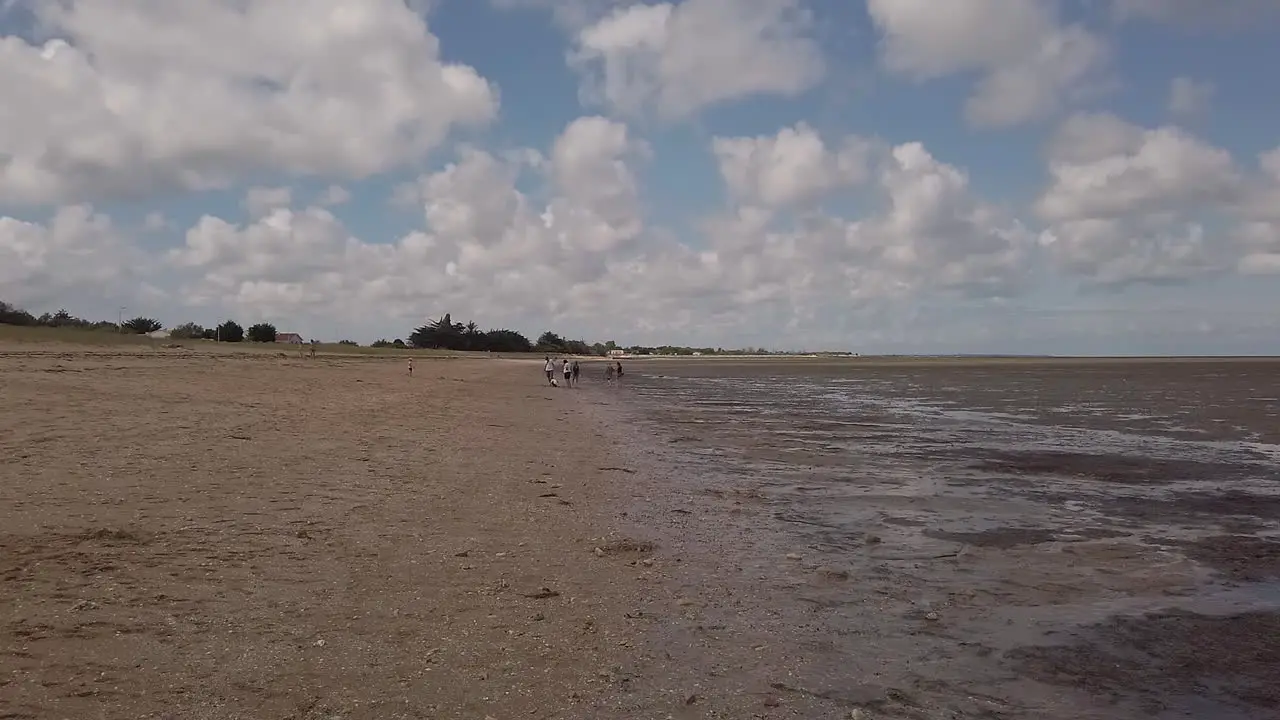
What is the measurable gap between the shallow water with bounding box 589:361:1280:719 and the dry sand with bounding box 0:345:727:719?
1145 millimetres

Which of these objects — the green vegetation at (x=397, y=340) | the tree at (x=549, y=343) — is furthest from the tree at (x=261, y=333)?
the tree at (x=549, y=343)

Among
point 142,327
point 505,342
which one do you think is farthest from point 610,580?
point 505,342

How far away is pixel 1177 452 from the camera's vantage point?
16.8 m

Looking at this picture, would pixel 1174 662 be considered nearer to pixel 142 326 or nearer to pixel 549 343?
pixel 142 326

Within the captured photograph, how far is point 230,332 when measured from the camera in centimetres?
9675

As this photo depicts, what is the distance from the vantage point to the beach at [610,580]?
4.74 metres

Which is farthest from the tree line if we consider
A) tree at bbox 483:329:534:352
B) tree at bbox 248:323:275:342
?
tree at bbox 483:329:534:352

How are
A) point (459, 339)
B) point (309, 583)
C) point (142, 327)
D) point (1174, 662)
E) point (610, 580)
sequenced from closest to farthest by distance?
point (1174, 662) → point (309, 583) → point (610, 580) → point (142, 327) → point (459, 339)

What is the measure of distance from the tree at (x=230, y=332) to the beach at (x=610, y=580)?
286 ft

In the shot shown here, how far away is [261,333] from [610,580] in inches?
4286

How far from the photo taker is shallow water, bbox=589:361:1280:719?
5043 mm

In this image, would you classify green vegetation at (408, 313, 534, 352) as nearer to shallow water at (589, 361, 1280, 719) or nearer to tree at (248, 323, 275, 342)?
tree at (248, 323, 275, 342)

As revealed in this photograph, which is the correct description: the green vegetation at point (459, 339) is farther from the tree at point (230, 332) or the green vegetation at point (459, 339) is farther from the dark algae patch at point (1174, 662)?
the dark algae patch at point (1174, 662)

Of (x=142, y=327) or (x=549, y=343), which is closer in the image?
(x=142, y=327)
